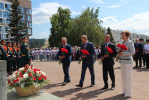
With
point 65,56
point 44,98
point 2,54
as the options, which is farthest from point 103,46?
point 2,54

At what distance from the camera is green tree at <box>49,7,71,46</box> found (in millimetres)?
51281

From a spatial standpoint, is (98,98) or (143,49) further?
(143,49)

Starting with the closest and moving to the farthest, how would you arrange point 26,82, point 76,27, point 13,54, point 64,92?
point 26,82 < point 64,92 < point 13,54 < point 76,27

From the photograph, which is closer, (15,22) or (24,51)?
(24,51)

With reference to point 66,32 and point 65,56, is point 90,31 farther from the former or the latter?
point 65,56

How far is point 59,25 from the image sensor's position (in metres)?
52.6

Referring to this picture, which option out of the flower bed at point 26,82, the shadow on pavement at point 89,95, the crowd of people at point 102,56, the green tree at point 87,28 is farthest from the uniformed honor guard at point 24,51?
the green tree at point 87,28

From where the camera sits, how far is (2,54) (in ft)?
32.0

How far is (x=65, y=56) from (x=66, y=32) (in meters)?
43.9

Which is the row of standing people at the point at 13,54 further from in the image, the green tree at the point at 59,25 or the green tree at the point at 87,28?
the green tree at the point at 59,25

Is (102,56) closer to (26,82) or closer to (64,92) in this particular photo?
(64,92)

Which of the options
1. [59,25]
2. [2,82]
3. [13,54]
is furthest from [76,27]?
[2,82]

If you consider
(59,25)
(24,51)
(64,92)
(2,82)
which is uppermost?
(59,25)

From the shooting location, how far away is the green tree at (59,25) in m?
51.3
